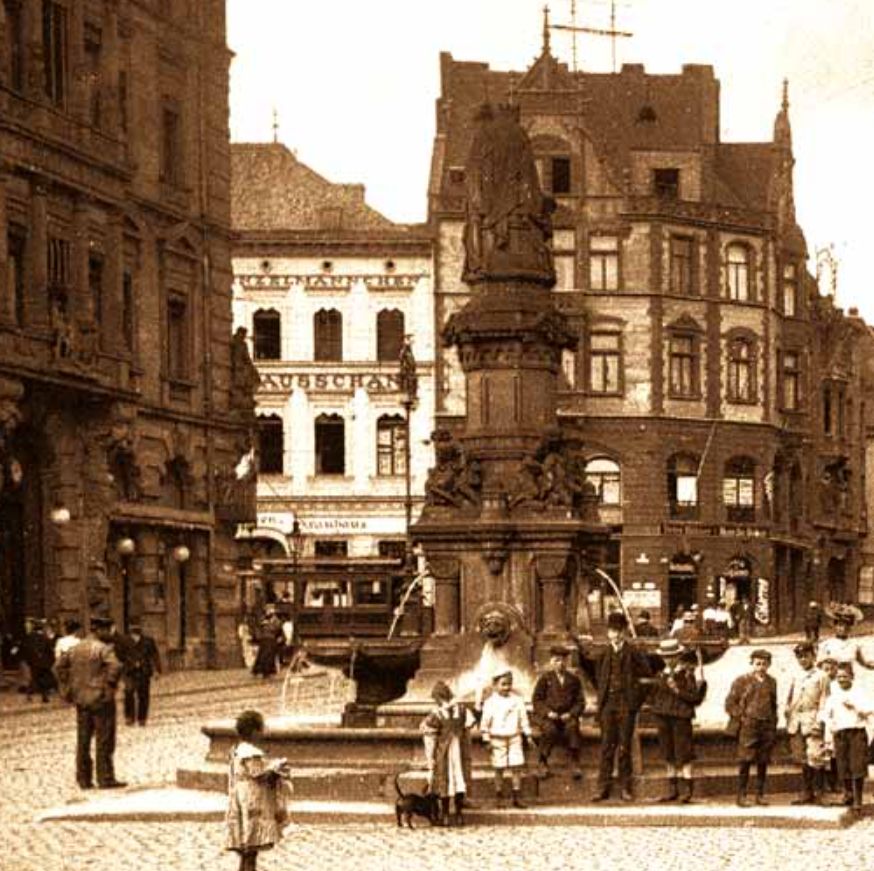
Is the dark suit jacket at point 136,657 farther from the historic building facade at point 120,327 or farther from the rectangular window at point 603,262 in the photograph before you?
the rectangular window at point 603,262

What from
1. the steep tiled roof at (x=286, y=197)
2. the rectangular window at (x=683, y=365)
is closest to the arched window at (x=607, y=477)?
the rectangular window at (x=683, y=365)

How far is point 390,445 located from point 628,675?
59079 millimetres

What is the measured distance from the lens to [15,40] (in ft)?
155

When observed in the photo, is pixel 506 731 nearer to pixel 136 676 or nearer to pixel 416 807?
pixel 416 807

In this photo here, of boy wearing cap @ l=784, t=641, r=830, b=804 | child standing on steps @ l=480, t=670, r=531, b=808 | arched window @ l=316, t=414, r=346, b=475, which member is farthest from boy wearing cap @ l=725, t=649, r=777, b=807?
arched window @ l=316, t=414, r=346, b=475

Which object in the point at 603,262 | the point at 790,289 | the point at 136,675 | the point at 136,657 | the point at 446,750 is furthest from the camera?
the point at 790,289

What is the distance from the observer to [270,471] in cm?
8231

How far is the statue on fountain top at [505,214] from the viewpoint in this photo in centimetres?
2889

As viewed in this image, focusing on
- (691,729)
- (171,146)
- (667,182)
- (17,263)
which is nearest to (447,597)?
(691,729)

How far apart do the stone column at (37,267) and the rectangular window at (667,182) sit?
122 ft

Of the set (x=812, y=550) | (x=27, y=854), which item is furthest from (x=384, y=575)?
(x=27, y=854)

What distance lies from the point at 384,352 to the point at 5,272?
3727cm

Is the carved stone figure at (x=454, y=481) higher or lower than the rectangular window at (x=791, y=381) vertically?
lower

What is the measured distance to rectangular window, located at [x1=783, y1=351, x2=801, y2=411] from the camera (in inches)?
3398
